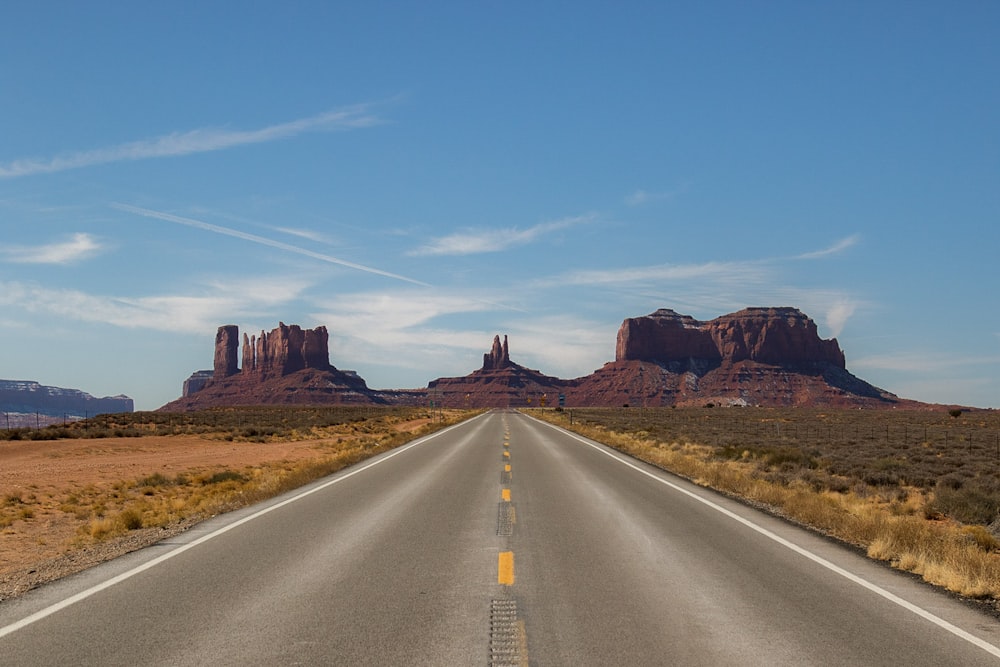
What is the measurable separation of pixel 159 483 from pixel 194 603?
17481 millimetres

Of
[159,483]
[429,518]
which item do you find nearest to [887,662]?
[429,518]

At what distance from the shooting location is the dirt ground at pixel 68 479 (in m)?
10.1

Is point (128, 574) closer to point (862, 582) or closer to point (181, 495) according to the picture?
point (862, 582)

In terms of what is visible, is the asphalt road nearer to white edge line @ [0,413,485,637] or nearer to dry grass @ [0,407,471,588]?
white edge line @ [0,413,485,637]

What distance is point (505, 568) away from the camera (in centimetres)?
855

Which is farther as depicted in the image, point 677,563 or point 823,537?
point 823,537

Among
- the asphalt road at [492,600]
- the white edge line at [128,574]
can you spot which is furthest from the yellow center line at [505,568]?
the white edge line at [128,574]

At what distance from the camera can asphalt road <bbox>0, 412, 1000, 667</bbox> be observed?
5641mm

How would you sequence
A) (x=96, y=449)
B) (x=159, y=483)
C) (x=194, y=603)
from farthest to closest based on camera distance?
(x=96, y=449)
(x=159, y=483)
(x=194, y=603)

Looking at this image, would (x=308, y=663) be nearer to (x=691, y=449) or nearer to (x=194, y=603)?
(x=194, y=603)

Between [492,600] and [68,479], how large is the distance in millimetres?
22338

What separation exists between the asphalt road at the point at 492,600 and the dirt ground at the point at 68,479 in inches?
36.0

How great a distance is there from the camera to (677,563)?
9.01 meters

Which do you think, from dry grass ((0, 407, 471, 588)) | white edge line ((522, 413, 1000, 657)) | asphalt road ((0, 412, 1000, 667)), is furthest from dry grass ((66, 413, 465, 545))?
white edge line ((522, 413, 1000, 657))
